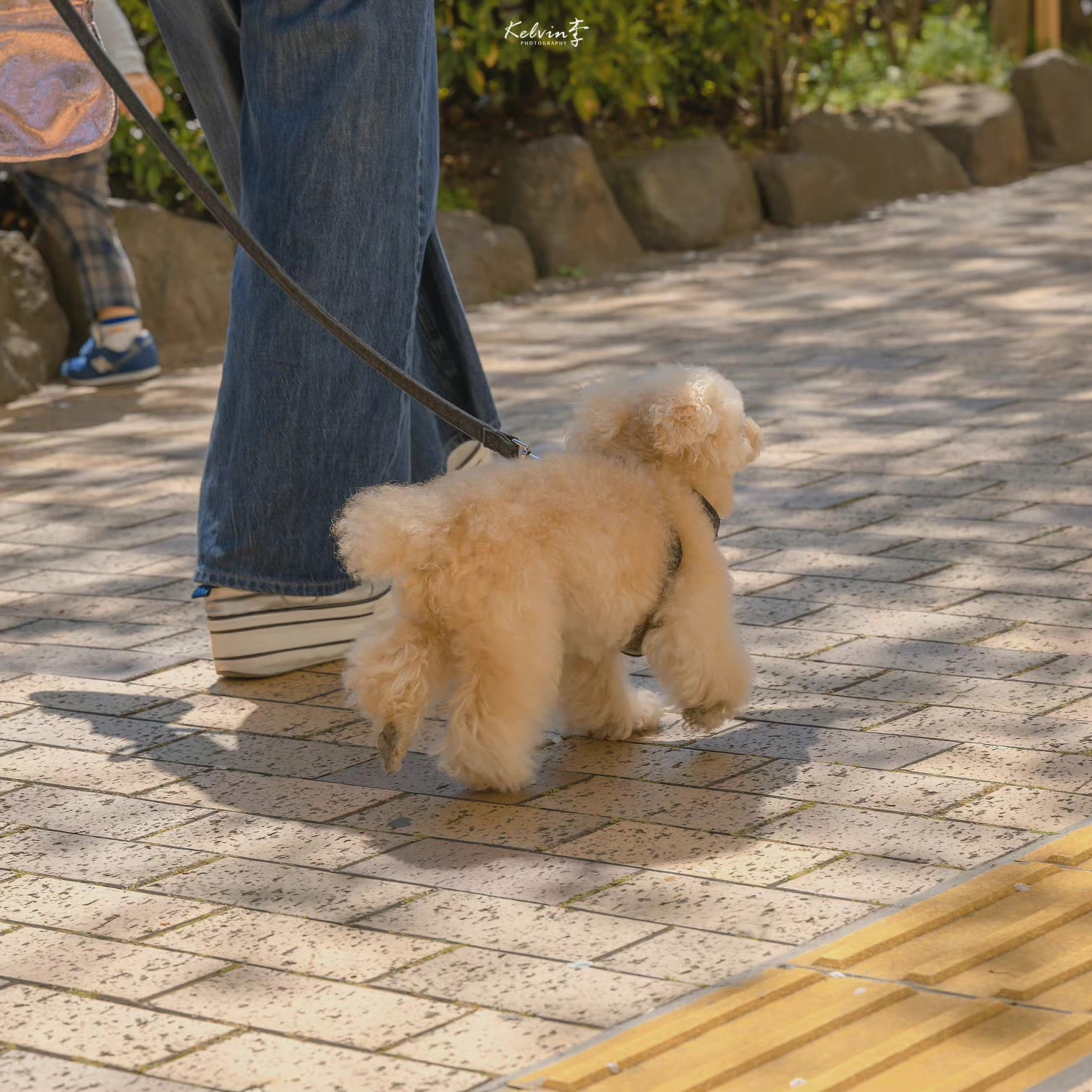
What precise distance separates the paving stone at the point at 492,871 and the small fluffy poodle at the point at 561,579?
7.7 inches

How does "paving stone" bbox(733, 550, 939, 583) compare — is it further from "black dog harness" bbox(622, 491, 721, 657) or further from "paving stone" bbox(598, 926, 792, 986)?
"paving stone" bbox(598, 926, 792, 986)

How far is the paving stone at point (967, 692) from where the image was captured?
3326 millimetres

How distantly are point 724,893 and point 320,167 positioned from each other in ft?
5.71

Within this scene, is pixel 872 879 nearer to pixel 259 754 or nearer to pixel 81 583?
pixel 259 754

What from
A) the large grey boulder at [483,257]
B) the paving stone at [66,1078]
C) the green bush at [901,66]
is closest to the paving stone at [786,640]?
the paving stone at [66,1078]

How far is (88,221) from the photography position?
Result: 746cm

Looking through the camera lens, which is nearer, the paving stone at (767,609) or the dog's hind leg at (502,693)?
the dog's hind leg at (502,693)

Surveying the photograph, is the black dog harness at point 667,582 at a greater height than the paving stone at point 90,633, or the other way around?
the black dog harness at point 667,582

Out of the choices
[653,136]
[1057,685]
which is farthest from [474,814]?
[653,136]

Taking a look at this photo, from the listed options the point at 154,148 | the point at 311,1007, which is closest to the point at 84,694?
the point at 311,1007

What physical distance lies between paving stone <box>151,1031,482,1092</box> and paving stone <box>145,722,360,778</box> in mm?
1019

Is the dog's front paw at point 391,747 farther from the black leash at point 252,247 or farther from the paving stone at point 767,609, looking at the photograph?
the paving stone at point 767,609

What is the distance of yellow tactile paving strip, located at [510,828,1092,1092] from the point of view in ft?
6.87

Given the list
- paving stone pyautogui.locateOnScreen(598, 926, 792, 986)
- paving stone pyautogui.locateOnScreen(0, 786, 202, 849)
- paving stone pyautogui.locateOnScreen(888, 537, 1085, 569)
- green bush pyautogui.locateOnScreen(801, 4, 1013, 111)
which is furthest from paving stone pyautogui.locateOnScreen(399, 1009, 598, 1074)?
green bush pyautogui.locateOnScreen(801, 4, 1013, 111)
